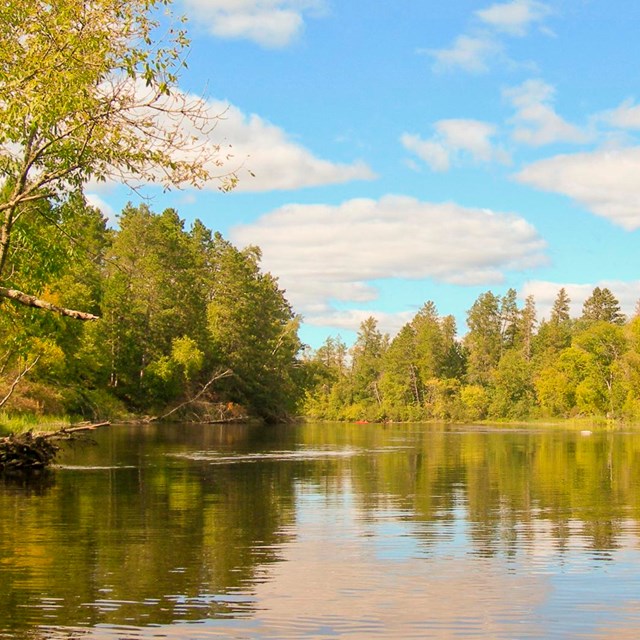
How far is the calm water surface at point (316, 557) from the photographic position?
11.3 meters

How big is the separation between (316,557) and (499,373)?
460ft

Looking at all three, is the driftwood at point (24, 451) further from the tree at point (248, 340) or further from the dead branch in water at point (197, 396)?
the tree at point (248, 340)

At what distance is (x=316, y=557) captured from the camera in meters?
15.7

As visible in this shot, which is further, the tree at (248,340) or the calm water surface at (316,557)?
the tree at (248,340)

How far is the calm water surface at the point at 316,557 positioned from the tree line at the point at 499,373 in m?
89.4

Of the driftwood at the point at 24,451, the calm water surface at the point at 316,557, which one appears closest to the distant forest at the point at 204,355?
the driftwood at the point at 24,451

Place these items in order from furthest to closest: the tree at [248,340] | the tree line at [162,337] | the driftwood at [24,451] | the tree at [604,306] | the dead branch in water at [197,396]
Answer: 1. the tree at [604,306]
2. the tree at [248,340]
3. the dead branch in water at [197,396]
4. the tree line at [162,337]
5. the driftwood at [24,451]

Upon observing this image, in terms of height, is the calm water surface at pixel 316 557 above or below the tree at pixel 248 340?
below

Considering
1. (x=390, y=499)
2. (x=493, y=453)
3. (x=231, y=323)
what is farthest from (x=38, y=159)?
(x=231, y=323)

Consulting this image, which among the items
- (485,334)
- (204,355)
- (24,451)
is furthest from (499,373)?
(24,451)

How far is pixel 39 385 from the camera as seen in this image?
58781mm

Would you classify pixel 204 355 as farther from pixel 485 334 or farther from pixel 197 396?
pixel 485 334

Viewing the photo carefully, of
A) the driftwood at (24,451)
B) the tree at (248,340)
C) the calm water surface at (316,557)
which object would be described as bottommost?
the calm water surface at (316,557)

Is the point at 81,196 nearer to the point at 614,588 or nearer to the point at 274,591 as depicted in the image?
the point at 274,591
